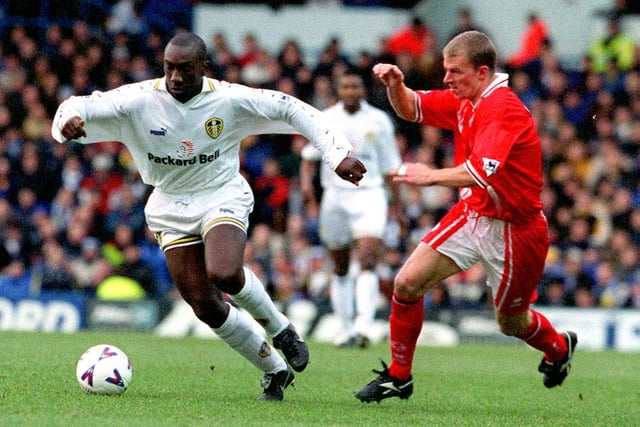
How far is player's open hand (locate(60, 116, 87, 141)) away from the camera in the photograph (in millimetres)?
7117

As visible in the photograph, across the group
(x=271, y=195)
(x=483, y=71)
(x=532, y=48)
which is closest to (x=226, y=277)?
(x=483, y=71)

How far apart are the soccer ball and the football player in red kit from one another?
1521 millimetres

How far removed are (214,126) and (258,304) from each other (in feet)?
3.81

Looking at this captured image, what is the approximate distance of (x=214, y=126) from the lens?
25.7ft

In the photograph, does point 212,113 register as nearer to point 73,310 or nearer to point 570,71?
point 73,310

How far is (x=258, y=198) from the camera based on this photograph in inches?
729

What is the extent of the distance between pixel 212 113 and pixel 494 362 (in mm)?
5403

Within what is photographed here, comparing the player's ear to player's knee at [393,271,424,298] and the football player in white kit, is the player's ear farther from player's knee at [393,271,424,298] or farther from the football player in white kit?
player's knee at [393,271,424,298]

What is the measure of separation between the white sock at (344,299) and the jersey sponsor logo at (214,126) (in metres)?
5.85

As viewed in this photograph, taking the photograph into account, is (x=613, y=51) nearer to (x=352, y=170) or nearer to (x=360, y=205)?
(x=360, y=205)

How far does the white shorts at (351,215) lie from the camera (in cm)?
1319

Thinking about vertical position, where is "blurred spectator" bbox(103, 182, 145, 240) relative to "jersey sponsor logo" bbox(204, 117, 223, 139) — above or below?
below

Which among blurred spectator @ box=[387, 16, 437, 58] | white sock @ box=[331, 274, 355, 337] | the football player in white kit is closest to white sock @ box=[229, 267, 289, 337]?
the football player in white kit

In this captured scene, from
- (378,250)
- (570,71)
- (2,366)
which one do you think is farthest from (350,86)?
(570,71)
